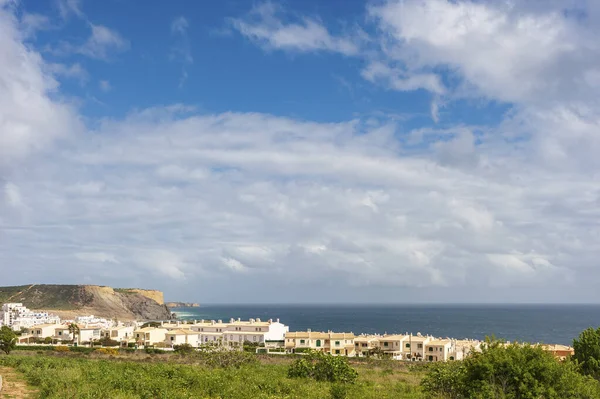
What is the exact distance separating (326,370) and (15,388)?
19332mm

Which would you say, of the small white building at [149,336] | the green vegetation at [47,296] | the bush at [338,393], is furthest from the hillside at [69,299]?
the bush at [338,393]

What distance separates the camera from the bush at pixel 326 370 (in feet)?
116

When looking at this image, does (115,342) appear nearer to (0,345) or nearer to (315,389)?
(0,345)

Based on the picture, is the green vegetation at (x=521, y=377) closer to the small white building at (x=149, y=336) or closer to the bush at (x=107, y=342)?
the small white building at (x=149, y=336)

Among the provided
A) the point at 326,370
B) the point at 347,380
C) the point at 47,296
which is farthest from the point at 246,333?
the point at 47,296

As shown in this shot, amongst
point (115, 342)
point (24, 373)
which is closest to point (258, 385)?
point (24, 373)

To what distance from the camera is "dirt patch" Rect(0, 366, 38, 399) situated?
78.5ft

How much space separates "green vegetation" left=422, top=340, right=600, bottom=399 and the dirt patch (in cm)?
1956

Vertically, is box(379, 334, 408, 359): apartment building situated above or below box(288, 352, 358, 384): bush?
below

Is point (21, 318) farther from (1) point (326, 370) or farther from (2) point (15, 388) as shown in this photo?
(1) point (326, 370)

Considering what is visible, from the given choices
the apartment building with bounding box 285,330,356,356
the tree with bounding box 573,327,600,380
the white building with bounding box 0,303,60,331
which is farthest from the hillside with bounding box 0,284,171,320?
the tree with bounding box 573,327,600,380

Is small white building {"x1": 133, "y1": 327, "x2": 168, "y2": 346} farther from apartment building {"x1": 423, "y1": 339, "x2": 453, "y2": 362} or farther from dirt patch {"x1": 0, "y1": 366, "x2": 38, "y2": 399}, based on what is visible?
dirt patch {"x1": 0, "y1": 366, "x2": 38, "y2": 399}

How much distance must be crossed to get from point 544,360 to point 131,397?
660 inches

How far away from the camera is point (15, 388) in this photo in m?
26.2
